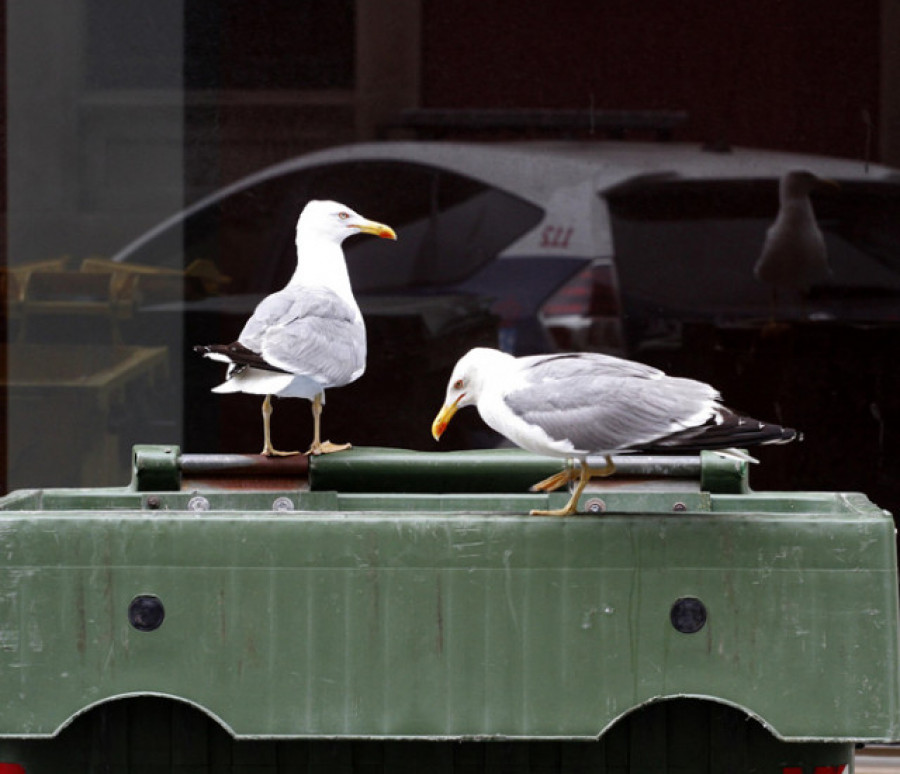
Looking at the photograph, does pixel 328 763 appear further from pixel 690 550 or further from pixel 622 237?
pixel 622 237

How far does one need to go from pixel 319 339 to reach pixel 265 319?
17cm

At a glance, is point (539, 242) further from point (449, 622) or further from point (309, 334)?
point (449, 622)

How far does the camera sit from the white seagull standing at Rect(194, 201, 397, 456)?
183 inches

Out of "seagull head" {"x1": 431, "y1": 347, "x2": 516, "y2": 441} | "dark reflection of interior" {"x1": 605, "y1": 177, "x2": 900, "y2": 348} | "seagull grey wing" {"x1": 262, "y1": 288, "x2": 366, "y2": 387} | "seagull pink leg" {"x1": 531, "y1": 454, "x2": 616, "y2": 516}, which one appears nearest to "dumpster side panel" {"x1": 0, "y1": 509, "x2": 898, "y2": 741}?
"seagull pink leg" {"x1": 531, "y1": 454, "x2": 616, "y2": 516}

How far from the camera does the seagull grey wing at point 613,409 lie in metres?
3.66

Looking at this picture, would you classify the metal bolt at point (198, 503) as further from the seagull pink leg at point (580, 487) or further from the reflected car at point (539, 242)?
the reflected car at point (539, 242)

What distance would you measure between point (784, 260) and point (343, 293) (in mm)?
2493

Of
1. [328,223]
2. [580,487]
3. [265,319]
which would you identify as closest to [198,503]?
[265,319]

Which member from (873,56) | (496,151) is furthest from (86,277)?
(873,56)

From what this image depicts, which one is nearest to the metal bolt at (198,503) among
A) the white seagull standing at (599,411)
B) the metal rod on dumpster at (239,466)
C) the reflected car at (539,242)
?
the metal rod on dumpster at (239,466)

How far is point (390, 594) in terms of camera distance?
348 cm

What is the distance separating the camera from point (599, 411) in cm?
371

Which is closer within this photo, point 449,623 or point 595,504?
point 449,623

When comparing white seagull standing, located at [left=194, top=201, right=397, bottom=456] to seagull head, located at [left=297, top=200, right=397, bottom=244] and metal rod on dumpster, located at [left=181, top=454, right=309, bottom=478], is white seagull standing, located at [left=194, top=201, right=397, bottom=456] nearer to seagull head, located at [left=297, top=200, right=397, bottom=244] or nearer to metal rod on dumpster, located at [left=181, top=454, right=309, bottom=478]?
seagull head, located at [left=297, top=200, right=397, bottom=244]
